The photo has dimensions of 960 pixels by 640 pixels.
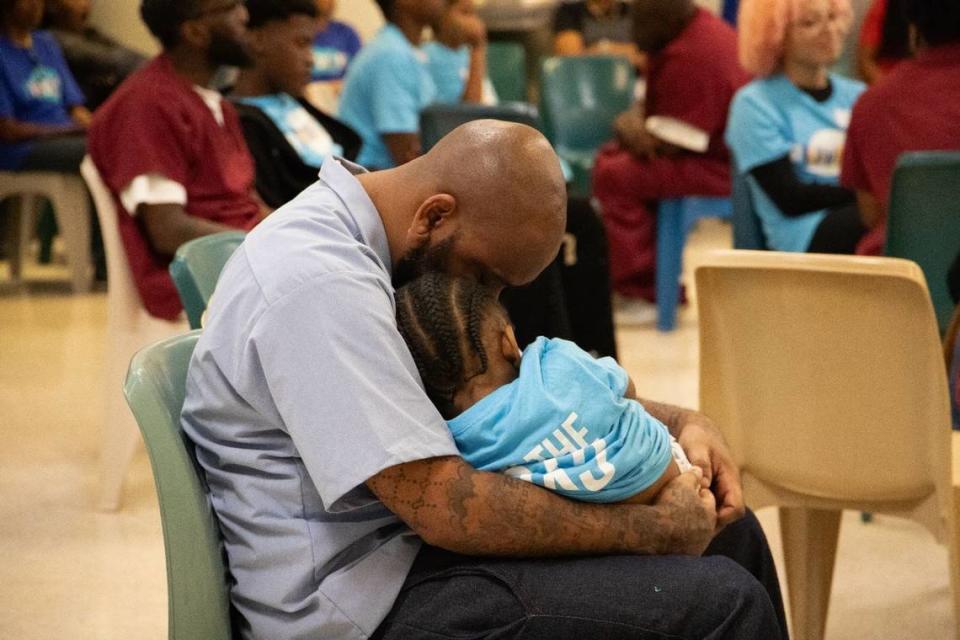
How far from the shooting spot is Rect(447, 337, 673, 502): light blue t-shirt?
49.6 inches

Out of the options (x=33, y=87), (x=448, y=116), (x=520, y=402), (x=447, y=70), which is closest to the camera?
(x=520, y=402)

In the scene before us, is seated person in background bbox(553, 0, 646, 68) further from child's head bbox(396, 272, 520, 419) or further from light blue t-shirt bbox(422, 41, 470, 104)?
child's head bbox(396, 272, 520, 419)

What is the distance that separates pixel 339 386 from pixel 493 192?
0.98 ft

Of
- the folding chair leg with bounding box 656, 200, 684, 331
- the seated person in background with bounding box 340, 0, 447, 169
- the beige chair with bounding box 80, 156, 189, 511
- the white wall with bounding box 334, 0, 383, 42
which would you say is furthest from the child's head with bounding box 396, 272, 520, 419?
the white wall with bounding box 334, 0, 383, 42

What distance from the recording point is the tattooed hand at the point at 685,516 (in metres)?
1.33

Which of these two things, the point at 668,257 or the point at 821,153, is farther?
the point at 668,257

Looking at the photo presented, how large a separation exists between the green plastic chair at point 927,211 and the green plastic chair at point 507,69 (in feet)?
16.5

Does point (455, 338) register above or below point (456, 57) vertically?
above

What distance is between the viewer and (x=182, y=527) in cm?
121

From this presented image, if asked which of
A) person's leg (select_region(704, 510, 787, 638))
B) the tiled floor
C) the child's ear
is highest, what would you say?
the child's ear

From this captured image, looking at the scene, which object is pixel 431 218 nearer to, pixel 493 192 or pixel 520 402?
pixel 493 192

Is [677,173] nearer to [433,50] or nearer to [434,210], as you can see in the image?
[433,50]

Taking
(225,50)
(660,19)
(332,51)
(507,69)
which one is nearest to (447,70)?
(660,19)

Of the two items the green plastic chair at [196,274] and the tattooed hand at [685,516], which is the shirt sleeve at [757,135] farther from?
the tattooed hand at [685,516]
